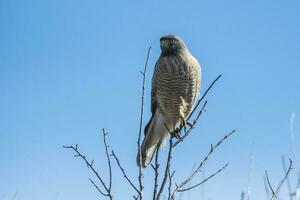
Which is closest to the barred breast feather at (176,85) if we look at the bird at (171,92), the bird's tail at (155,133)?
the bird at (171,92)

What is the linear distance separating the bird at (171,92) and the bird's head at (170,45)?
1cm

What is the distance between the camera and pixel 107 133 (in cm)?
306

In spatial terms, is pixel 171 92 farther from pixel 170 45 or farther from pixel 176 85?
pixel 170 45

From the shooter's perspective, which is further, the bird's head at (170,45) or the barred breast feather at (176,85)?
the bird's head at (170,45)

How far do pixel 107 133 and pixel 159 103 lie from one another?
2.15 metres

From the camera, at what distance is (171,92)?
16.6 feet

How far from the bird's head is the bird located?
12 mm

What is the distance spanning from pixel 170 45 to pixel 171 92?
0.60 m

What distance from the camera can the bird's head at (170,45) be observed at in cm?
532

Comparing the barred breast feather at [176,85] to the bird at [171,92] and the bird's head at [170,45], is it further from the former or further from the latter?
the bird's head at [170,45]

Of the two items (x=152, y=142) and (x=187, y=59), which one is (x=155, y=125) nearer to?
(x=152, y=142)

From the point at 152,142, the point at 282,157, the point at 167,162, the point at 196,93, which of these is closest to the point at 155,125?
the point at 152,142

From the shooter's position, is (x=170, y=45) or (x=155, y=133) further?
(x=170, y=45)

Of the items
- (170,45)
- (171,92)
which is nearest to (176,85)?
(171,92)
